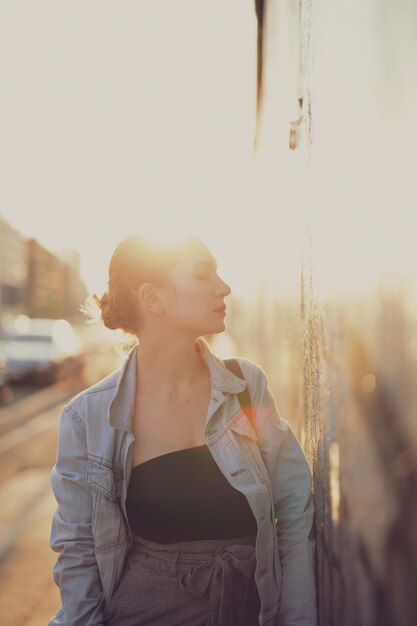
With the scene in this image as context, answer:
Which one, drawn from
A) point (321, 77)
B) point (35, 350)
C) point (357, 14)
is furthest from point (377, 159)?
point (35, 350)

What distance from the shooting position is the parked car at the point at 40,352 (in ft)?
59.0

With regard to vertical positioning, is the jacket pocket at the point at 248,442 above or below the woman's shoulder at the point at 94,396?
below

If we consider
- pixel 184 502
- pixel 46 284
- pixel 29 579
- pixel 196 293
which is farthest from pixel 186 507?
pixel 46 284

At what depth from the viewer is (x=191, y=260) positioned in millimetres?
2219

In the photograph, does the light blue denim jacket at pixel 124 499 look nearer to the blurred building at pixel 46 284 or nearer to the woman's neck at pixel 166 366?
the woman's neck at pixel 166 366

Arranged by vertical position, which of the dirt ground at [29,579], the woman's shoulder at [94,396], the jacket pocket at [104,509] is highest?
Answer: the woman's shoulder at [94,396]

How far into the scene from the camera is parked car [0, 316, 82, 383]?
59.0 ft

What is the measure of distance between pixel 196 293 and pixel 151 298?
177 mm

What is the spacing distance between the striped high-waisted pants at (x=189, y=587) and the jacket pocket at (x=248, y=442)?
0.23 meters

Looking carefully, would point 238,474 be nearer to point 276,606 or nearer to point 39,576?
point 276,606

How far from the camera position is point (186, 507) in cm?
198

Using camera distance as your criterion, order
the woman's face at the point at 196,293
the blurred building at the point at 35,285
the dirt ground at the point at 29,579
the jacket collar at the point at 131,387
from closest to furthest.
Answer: the jacket collar at the point at 131,387, the woman's face at the point at 196,293, the dirt ground at the point at 29,579, the blurred building at the point at 35,285

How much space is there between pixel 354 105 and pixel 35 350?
18.7 meters

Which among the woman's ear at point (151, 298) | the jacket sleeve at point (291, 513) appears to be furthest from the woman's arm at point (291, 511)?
the woman's ear at point (151, 298)
